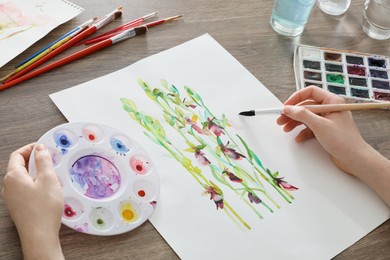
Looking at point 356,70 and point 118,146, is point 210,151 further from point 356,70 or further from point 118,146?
point 356,70

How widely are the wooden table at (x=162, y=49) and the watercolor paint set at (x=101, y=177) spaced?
2 centimetres

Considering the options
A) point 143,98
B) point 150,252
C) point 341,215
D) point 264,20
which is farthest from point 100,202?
point 264,20

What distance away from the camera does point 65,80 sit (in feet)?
2.73

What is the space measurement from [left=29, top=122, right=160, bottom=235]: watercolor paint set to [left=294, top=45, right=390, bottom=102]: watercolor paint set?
35 centimetres

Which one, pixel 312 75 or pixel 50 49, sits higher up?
pixel 50 49

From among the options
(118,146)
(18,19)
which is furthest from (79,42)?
(118,146)

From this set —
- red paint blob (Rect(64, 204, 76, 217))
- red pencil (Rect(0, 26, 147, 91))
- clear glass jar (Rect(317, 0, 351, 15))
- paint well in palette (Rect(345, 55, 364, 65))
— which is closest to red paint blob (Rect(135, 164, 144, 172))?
red paint blob (Rect(64, 204, 76, 217))

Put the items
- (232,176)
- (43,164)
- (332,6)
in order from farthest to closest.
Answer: (332,6) < (232,176) < (43,164)

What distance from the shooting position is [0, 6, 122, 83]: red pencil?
2.70ft

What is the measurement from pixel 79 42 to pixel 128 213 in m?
0.36

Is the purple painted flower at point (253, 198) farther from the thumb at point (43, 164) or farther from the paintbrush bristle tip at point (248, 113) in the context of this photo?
the thumb at point (43, 164)

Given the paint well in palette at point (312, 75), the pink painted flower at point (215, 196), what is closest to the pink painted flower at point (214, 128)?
the pink painted flower at point (215, 196)

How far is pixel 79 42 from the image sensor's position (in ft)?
2.93

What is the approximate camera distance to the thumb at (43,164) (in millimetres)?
641
